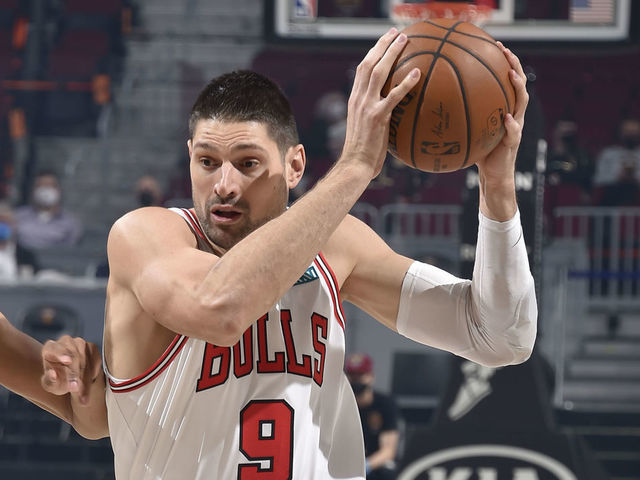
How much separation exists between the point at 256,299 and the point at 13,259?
7.68 metres

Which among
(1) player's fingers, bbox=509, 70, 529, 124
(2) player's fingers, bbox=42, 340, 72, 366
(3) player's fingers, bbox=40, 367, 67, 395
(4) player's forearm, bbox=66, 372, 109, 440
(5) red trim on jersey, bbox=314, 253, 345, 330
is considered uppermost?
(1) player's fingers, bbox=509, 70, 529, 124

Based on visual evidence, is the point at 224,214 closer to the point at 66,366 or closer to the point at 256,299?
the point at 256,299

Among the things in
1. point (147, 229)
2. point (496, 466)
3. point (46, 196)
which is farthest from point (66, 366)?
point (46, 196)

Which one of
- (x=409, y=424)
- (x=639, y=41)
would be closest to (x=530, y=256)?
(x=639, y=41)

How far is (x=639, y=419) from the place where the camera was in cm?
832

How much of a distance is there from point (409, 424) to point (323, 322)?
6.17 meters

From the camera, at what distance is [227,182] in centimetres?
208

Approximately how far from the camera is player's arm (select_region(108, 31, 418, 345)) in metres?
1.84

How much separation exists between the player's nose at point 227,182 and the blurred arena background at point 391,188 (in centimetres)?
349

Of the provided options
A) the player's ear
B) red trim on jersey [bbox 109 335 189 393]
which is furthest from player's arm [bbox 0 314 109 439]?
the player's ear

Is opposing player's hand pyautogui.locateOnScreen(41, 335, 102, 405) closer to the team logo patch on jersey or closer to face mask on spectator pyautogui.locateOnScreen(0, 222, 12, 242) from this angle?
the team logo patch on jersey

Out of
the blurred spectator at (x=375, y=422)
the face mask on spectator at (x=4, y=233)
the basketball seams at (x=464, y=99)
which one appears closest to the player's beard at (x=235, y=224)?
the basketball seams at (x=464, y=99)

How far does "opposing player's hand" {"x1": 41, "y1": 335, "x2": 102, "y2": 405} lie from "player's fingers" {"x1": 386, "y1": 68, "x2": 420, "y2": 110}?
0.91 meters

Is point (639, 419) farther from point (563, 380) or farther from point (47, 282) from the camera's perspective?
point (47, 282)
